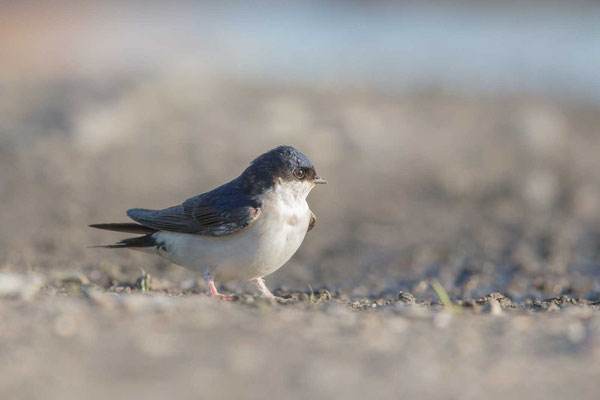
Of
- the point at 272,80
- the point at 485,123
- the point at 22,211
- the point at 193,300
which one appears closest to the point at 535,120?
the point at 485,123

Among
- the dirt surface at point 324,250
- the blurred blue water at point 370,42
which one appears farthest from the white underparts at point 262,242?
the blurred blue water at point 370,42

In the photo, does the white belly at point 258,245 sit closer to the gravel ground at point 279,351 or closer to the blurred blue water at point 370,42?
the gravel ground at point 279,351

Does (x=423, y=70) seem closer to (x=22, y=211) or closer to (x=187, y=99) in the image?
(x=187, y=99)

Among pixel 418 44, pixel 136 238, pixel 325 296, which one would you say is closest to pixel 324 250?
pixel 136 238

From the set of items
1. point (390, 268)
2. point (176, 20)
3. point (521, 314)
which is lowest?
point (390, 268)

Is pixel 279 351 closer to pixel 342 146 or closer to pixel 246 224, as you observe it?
pixel 246 224

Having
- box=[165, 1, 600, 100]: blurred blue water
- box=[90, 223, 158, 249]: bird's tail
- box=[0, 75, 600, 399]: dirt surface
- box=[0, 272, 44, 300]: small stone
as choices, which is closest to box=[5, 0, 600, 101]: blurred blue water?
box=[165, 1, 600, 100]: blurred blue water

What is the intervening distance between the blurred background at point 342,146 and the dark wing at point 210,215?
0.91 metres

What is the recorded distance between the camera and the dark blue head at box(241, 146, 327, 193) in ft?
22.6

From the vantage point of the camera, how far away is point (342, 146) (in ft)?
51.6

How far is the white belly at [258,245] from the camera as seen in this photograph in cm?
654

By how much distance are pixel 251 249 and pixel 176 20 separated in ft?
99.1

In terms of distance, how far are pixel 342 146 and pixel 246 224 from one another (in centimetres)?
931

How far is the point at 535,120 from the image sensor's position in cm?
1798
